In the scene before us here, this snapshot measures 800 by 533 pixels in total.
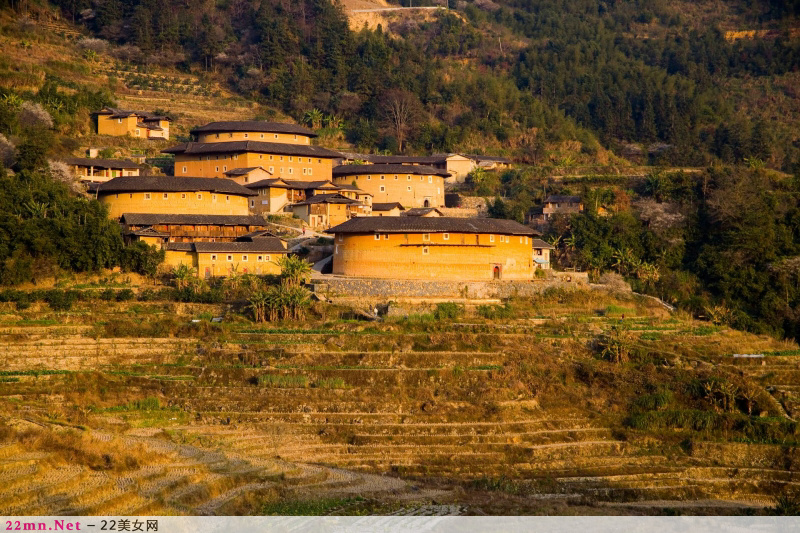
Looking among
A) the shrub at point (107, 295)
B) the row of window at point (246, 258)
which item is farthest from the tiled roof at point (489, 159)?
the shrub at point (107, 295)

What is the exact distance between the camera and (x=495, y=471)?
89.7 feet

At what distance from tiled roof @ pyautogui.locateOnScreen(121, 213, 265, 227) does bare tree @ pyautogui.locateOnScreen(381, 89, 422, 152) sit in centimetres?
2297

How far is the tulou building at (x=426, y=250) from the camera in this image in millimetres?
40969

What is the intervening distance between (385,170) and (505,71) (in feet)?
112

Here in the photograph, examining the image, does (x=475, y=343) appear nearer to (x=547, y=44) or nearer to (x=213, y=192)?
(x=213, y=192)

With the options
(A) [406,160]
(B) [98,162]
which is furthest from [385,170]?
(B) [98,162]

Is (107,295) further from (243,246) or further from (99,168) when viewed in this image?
(99,168)

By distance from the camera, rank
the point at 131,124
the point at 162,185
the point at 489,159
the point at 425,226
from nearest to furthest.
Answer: the point at 425,226
the point at 162,185
the point at 131,124
the point at 489,159

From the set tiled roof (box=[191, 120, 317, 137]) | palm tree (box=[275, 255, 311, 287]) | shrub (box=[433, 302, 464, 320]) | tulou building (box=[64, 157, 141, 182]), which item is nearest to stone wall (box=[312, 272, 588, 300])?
palm tree (box=[275, 255, 311, 287])

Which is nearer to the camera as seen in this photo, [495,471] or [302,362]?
[495,471]

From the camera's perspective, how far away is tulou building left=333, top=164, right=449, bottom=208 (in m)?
54.5

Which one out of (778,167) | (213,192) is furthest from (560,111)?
(213,192)

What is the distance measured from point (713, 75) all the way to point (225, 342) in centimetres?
6077

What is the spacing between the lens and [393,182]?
54625 millimetres
